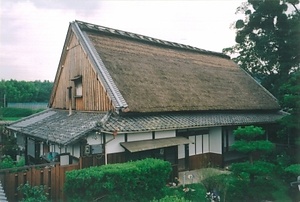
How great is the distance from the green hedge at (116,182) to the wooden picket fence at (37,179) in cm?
74

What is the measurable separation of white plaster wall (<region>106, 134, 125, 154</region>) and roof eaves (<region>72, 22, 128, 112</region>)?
1.38 metres

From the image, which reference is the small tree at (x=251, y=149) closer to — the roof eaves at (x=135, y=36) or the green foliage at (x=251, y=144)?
the green foliage at (x=251, y=144)

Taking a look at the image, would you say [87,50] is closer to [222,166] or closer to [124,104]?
[124,104]

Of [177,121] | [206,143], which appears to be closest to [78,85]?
[177,121]

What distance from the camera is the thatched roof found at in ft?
41.2

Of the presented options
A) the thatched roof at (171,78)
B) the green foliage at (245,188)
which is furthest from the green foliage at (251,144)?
the thatched roof at (171,78)

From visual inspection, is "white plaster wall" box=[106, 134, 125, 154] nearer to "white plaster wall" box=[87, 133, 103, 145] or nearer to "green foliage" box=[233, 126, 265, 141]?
"white plaster wall" box=[87, 133, 103, 145]

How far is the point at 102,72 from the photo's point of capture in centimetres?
1205

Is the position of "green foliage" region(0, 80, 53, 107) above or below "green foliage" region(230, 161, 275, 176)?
above

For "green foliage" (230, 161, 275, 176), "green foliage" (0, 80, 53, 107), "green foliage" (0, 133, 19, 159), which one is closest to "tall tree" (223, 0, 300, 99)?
"green foliage" (230, 161, 275, 176)

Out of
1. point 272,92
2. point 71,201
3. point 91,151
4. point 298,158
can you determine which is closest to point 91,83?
point 91,151

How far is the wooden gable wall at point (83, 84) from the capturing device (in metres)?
12.4

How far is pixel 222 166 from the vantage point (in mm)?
14398

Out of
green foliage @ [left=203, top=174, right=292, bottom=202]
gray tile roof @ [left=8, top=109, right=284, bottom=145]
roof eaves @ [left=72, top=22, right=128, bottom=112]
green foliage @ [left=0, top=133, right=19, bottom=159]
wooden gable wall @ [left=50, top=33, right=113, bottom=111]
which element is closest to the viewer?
green foliage @ [left=203, top=174, right=292, bottom=202]
